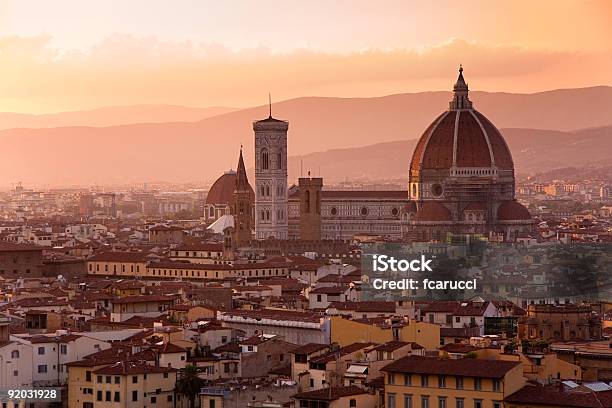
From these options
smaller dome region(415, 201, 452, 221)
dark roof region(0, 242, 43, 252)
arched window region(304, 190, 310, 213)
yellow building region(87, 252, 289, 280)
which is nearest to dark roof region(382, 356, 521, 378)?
yellow building region(87, 252, 289, 280)

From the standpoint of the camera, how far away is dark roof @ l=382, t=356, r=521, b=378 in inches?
1240

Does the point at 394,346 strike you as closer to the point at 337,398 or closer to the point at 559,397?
the point at 337,398

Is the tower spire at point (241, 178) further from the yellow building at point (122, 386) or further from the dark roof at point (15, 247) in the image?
the yellow building at point (122, 386)

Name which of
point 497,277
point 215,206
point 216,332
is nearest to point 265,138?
point 215,206

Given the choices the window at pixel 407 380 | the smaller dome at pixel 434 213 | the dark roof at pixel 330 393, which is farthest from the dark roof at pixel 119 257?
the window at pixel 407 380

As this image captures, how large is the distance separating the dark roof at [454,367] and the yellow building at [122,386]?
5.07 m

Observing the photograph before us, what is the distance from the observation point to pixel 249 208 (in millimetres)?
109750

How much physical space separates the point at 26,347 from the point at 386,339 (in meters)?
7.45

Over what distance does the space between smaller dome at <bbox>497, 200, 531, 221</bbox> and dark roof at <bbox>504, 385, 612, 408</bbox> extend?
76813 millimetres

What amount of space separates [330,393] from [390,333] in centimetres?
874

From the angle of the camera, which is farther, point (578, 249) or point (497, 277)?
point (578, 249)

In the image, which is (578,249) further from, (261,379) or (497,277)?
(261,379)

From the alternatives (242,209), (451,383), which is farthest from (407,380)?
(242,209)

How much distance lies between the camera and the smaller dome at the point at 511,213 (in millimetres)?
108000
